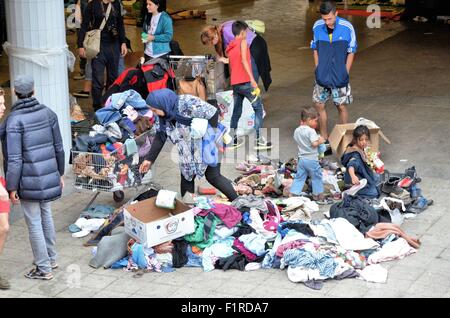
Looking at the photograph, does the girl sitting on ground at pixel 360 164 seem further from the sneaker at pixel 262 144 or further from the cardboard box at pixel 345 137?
the sneaker at pixel 262 144

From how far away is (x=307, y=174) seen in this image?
1049cm

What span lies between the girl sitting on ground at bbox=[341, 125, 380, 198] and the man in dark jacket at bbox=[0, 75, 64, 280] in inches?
127

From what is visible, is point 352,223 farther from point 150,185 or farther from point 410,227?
point 150,185

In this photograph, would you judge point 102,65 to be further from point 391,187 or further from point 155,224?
point 155,224

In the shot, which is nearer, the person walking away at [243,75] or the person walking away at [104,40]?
the person walking away at [243,75]

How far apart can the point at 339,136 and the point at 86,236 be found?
3.41 metres

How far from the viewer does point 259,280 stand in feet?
27.9

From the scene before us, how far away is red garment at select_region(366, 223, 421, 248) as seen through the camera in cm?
907

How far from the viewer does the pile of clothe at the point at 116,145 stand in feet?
31.8

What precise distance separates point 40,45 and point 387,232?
15.2 feet

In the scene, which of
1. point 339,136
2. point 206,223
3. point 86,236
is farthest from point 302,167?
point 86,236

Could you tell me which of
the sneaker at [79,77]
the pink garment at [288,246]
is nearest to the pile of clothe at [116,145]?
the pink garment at [288,246]

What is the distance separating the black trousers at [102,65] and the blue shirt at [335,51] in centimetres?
309

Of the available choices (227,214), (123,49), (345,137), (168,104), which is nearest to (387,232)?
(227,214)
